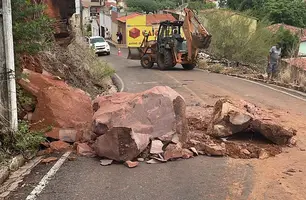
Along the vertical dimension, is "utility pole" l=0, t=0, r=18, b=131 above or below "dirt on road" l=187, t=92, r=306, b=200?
above

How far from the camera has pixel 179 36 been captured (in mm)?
22719

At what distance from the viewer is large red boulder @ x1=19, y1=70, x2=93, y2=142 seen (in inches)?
314

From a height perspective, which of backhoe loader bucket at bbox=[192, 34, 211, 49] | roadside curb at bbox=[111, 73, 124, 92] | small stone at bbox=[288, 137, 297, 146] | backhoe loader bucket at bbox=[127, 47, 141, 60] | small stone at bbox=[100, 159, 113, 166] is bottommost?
roadside curb at bbox=[111, 73, 124, 92]

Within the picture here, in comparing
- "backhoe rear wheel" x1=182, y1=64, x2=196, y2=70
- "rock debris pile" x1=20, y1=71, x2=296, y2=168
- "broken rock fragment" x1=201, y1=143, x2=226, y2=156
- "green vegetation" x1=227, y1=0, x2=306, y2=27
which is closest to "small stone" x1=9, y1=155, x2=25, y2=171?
"rock debris pile" x1=20, y1=71, x2=296, y2=168

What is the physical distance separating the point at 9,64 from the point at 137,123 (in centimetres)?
238

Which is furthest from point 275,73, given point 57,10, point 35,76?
point 35,76

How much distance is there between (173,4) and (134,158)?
220 feet

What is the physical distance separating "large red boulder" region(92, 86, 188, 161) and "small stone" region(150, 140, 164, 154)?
121 mm

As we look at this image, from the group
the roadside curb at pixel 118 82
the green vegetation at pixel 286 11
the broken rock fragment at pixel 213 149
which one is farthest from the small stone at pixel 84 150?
the green vegetation at pixel 286 11

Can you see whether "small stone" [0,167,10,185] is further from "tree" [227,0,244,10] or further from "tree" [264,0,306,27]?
"tree" [227,0,244,10]

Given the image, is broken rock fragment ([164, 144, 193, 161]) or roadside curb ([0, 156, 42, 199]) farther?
broken rock fragment ([164, 144, 193, 161])

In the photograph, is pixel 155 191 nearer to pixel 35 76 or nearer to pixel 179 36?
pixel 35 76

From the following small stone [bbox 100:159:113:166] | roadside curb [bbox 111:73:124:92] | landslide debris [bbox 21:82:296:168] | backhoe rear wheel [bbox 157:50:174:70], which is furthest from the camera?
backhoe rear wheel [bbox 157:50:174:70]

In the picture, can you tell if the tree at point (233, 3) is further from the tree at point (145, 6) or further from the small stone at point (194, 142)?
the small stone at point (194, 142)
